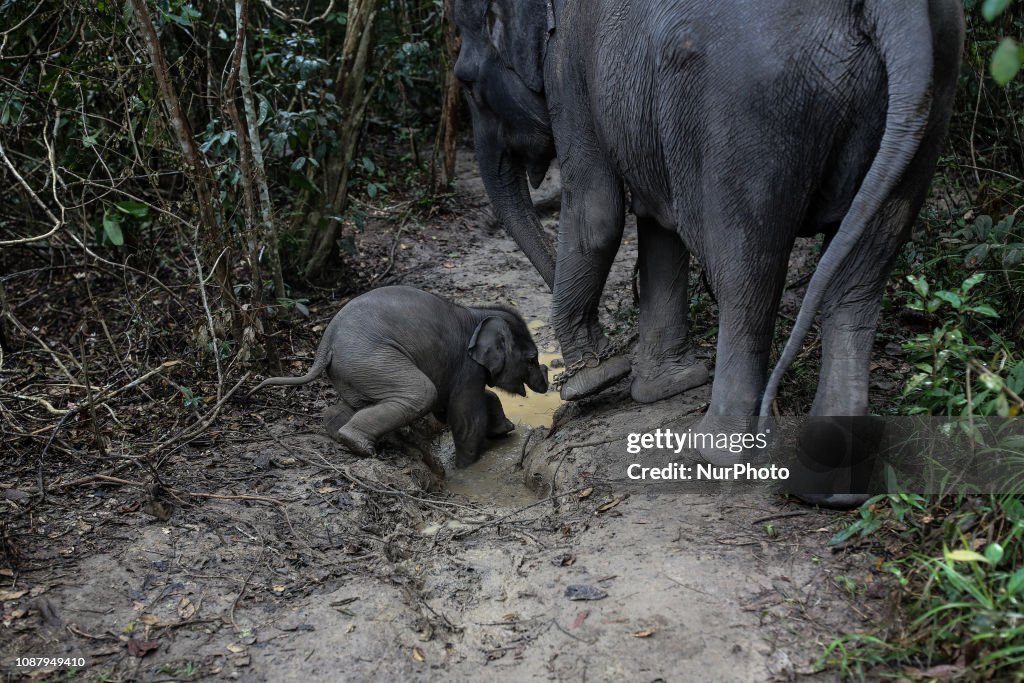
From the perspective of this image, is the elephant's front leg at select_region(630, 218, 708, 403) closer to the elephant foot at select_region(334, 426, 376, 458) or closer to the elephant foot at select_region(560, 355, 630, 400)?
the elephant foot at select_region(560, 355, 630, 400)

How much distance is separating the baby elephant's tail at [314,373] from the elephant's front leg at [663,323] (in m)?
1.64

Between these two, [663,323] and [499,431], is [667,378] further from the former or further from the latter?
[499,431]

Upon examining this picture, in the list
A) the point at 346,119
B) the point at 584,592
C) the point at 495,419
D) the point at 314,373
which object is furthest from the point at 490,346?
the point at 346,119

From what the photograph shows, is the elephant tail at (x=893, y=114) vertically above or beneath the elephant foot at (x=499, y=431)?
above

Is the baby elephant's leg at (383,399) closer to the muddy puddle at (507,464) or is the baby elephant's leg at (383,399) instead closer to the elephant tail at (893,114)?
the muddy puddle at (507,464)

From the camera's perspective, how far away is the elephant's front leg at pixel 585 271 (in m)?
4.82

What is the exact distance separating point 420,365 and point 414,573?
1.52 m

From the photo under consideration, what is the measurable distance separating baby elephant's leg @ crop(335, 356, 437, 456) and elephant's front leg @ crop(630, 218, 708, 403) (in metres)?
1.18

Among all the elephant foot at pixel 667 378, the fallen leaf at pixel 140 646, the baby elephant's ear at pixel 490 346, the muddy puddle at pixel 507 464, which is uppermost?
the baby elephant's ear at pixel 490 346

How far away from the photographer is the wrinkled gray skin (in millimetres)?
3363

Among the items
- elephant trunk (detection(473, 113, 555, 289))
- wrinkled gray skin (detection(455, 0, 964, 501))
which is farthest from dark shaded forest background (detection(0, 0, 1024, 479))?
elephant trunk (detection(473, 113, 555, 289))

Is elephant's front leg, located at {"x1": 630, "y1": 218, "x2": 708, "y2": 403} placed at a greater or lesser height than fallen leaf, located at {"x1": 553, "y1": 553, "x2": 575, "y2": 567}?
greater

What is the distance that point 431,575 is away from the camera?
3.97 meters

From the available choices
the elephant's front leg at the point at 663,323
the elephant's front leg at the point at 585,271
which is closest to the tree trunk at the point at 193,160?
the elephant's front leg at the point at 585,271
